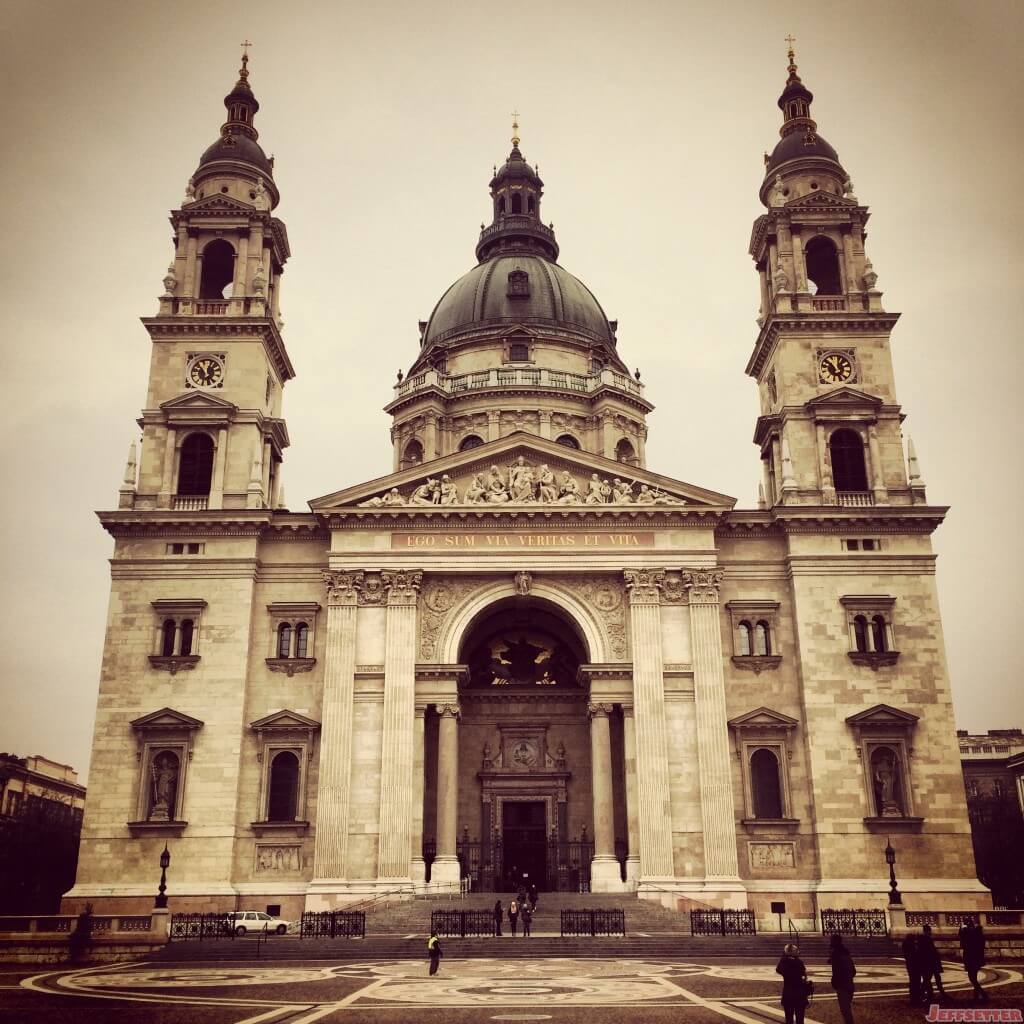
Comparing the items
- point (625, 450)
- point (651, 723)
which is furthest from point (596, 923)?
point (625, 450)

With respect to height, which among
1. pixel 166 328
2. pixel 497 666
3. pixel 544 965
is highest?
pixel 166 328

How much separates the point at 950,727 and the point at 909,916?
35.6ft

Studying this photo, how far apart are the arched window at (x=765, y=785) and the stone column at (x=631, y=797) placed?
15.3 feet

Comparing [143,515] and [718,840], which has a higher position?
[143,515]

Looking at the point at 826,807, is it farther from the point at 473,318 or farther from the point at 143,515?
the point at 473,318

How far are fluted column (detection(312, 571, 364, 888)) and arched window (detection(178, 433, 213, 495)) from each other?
7.39m

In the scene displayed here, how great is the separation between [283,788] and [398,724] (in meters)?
5.32

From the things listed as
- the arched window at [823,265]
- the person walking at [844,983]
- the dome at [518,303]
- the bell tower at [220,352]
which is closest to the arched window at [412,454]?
the dome at [518,303]

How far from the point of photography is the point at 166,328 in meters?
49.2

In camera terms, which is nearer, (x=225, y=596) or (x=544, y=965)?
(x=544, y=965)

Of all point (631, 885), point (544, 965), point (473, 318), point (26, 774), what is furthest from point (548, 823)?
point (26, 774)

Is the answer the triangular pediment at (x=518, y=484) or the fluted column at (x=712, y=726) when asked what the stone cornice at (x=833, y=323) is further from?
the fluted column at (x=712, y=726)

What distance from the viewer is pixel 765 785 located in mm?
43531

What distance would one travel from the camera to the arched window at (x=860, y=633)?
4447 centimetres
